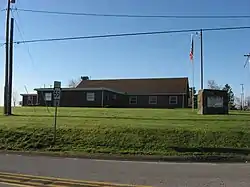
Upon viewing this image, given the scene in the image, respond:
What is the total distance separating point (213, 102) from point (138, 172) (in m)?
20.2

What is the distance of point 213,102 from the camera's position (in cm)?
3056

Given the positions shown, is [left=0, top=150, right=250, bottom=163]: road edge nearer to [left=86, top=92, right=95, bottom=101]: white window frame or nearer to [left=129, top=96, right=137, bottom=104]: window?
[left=86, top=92, right=95, bottom=101]: white window frame

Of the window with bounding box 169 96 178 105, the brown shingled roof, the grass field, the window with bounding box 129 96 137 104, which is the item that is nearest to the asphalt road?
the grass field

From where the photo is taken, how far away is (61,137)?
19.2m

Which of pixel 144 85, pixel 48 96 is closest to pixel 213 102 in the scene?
pixel 48 96

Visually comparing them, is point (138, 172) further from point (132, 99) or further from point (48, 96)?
point (132, 99)

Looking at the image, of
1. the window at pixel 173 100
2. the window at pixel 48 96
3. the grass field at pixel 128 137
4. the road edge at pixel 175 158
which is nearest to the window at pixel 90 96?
the window at pixel 48 96

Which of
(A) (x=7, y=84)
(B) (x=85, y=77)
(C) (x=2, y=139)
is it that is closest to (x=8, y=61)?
(A) (x=7, y=84)

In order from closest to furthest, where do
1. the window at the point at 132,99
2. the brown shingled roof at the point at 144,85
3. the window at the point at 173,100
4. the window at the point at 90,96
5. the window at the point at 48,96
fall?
the window at the point at 90,96 → the window at the point at 48,96 → the window at the point at 173,100 → the brown shingled roof at the point at 144,85 → the window at the point at 132,99

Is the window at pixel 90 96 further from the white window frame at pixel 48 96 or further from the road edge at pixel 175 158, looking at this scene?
the road edge at pixel 175 158

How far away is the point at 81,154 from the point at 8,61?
16.4 m

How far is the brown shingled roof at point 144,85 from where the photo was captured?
59.2 meters

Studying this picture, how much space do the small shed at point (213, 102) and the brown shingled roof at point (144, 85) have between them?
26940 mm

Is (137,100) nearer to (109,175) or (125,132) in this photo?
(125,132)
